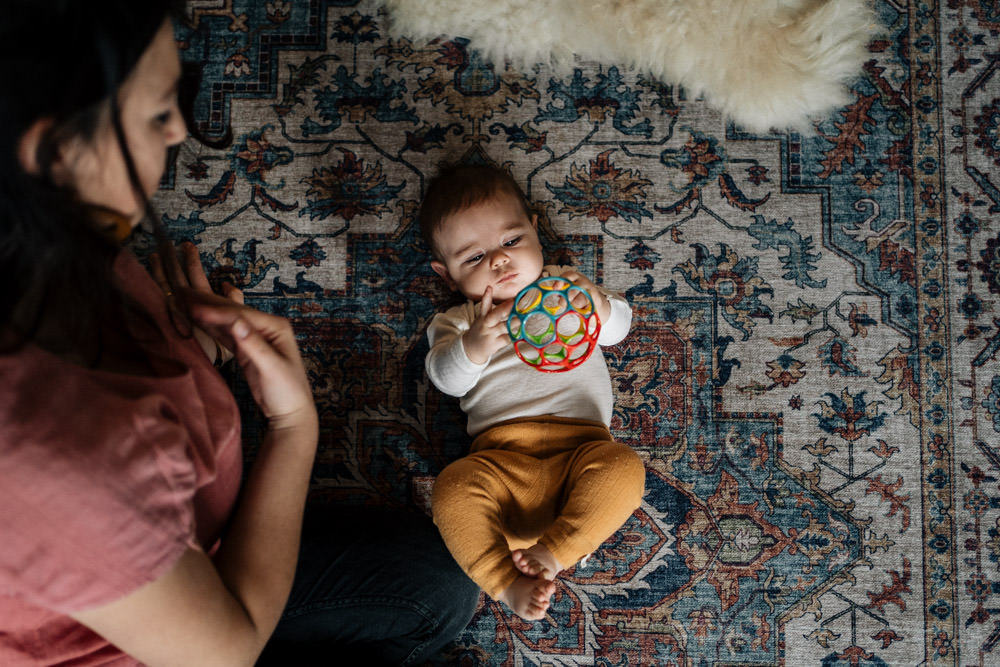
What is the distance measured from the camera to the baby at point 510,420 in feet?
3.89

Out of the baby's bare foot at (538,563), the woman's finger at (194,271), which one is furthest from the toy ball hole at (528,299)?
the woman's finger at (194,271)

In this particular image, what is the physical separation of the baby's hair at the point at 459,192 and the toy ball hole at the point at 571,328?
0.25 meters

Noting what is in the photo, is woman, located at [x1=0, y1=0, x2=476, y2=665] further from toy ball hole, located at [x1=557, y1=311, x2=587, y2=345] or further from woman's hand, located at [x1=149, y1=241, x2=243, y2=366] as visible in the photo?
toy ball hole, located at [x1=557, y1=311, x2=587, y2=345]

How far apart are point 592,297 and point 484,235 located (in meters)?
0.23

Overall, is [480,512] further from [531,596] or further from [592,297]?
[592,297]

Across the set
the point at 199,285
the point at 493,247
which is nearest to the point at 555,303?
the point at 493,247

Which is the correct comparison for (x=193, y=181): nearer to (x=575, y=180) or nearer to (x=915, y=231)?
(x=575, y=180)

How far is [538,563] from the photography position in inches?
45.9

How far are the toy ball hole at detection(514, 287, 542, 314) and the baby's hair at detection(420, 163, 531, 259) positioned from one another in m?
0.20

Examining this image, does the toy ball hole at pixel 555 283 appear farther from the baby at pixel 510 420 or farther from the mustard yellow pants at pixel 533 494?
the mustard yellow pants at pixel 533 494

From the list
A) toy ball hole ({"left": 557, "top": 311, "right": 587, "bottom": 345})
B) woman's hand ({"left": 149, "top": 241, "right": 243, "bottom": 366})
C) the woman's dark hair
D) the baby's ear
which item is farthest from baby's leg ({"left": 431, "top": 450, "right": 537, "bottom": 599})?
the woman's dark hair

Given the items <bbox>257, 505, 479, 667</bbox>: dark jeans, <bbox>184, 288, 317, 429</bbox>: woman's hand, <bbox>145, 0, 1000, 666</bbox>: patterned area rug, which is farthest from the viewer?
<bbox>145, 0, 1000, 666</bbox>: patterned area rug

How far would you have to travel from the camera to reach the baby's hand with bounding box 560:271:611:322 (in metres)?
1.25

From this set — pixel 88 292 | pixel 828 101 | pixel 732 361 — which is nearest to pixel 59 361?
pixel 88 292
